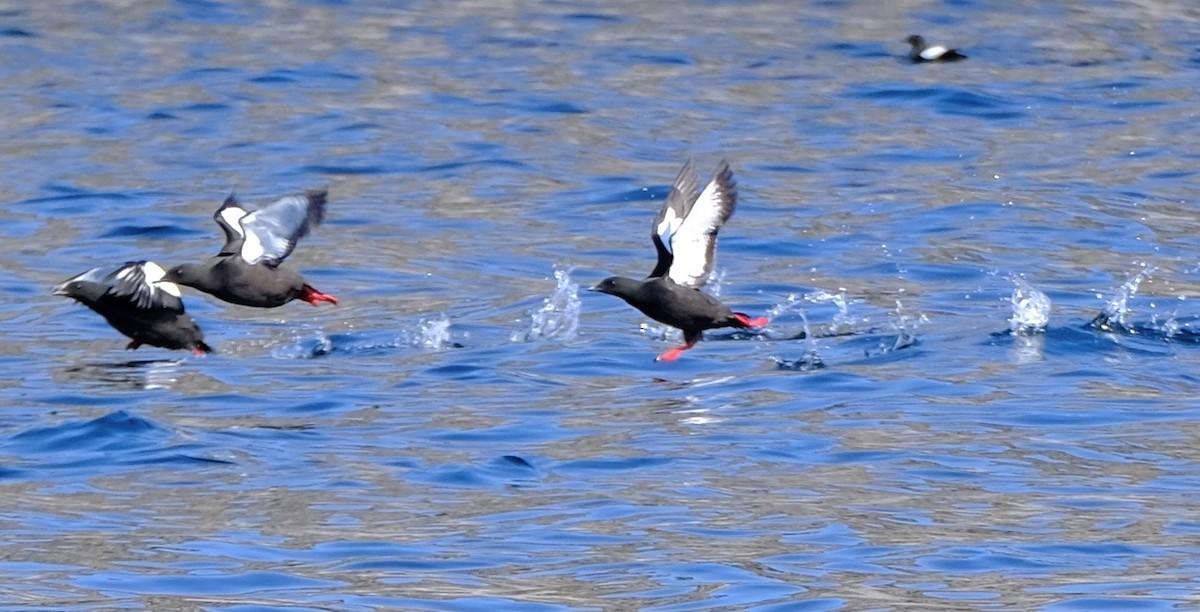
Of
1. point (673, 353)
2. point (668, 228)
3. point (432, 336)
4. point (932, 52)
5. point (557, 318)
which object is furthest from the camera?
point (932, 52)

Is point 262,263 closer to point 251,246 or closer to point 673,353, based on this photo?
point 251,246

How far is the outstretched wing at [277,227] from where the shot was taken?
1002 centimetres

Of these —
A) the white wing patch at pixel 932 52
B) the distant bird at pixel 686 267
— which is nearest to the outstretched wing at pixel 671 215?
the distant bird at pixel 686 267

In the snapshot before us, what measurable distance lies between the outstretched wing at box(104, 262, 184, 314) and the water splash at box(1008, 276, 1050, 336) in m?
4.26

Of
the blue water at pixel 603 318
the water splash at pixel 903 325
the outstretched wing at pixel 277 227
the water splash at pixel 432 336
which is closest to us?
the blue water at pixel 603 318

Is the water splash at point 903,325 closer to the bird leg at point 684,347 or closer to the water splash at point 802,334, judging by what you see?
the water splash at point 802,334

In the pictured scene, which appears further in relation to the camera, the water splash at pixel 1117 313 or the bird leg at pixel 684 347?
the water splash at pixel 1117 313

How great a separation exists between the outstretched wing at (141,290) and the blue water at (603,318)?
0.34 m

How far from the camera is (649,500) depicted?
7301 mm

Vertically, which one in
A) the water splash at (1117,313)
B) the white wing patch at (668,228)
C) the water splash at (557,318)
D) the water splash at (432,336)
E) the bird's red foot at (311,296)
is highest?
the white wing patch at (668,228)

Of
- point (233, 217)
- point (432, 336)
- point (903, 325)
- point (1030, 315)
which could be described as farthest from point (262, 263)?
point (1030, 315)

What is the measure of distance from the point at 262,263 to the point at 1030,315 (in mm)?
3945

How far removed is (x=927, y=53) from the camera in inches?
800

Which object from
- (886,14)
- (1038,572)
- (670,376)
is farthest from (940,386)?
(886,14)
